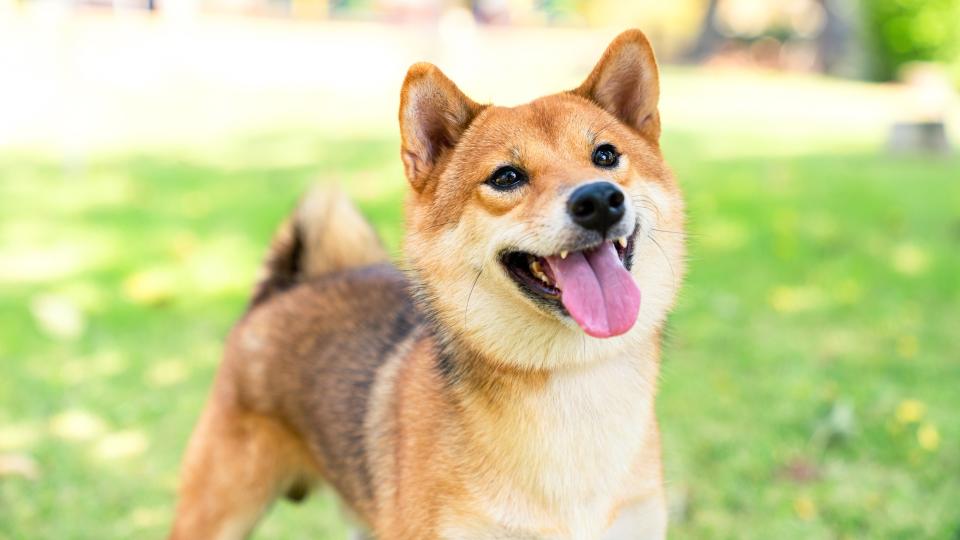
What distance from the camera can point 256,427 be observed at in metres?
3.30

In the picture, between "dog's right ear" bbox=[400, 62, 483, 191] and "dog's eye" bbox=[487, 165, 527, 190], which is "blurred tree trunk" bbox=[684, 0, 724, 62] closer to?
"dog's right ear" bbox=[400, 62, 483, 191]

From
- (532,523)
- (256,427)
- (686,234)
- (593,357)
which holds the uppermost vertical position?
(686,234)

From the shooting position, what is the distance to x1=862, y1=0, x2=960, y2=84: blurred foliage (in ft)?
59.8

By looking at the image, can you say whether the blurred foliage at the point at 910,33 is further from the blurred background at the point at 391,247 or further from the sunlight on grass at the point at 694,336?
the sunlight on grass at the point at 694,336

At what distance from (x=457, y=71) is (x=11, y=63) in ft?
24.9

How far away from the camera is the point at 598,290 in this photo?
8.17 feet

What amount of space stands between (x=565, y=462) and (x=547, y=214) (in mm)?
668

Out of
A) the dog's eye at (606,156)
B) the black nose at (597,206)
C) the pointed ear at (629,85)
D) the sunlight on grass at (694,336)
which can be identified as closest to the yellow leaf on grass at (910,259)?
the sunlight on grass at (694,336)

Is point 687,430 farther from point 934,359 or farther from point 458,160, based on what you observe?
point 458,160

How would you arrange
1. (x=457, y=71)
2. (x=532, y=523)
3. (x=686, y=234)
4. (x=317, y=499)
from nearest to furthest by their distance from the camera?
(x=532, y=523) < (x=686, y=234) < (x=317, y=499) < (x=457, y=71)

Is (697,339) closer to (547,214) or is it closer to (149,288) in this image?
(149,288)

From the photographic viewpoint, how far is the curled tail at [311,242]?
12.1 feet

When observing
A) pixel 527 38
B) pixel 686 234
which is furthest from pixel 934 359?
pixel 527 38

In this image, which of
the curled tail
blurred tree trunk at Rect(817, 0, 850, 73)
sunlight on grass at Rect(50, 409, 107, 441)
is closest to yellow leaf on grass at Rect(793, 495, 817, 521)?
the curled tail
